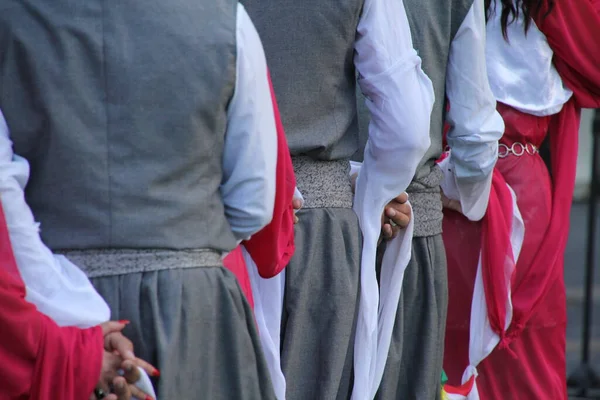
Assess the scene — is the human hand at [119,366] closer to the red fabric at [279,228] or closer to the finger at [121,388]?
the finger at [121,388]

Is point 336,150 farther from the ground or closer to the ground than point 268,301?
farther from the ground

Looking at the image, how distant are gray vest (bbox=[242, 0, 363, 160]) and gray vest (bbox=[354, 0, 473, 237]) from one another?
40cm

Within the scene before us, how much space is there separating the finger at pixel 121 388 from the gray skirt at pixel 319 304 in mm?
1147

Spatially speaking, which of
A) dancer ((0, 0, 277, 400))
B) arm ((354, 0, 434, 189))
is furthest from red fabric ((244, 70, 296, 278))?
arm ((354, 0, 434, 189))

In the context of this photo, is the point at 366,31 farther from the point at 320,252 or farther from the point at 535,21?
the point at 535,21

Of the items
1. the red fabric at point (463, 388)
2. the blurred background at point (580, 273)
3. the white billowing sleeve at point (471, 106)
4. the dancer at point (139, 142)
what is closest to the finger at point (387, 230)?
the white billowing sleeve at point (471, 106)

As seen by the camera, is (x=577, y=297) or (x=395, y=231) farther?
(x=577, y=297)

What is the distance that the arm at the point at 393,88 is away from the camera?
3176mm

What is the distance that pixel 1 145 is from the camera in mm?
2109

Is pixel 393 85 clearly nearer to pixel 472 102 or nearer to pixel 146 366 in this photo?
pixel 472 102

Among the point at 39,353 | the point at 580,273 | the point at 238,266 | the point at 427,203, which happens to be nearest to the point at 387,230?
the point at 427,203

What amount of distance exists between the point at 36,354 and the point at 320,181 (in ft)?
4.49

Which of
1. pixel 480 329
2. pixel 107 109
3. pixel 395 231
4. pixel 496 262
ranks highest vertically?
pixel 107 109

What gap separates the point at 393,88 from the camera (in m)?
3.21
